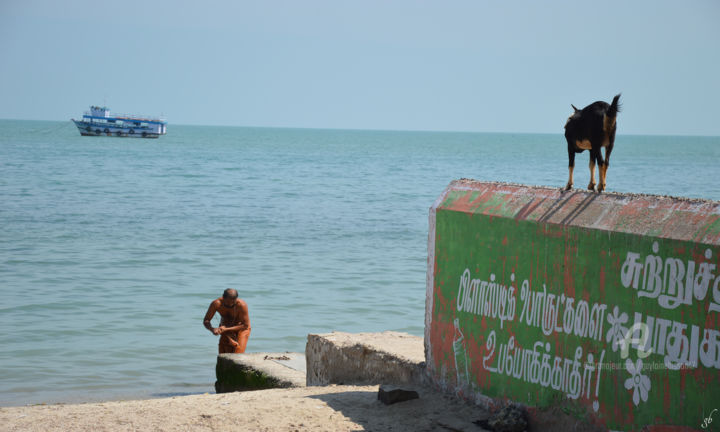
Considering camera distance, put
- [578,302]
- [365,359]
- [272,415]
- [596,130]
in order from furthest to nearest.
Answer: [365,359] → [272,415] → [596,130] → [578,302]

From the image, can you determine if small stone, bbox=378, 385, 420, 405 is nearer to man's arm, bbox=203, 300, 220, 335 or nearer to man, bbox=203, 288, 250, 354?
man's arm, bbox=203, 300, 220, 335

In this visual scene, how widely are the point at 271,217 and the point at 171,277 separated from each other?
1202cm

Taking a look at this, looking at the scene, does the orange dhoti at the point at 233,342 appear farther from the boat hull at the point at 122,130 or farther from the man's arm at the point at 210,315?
the boat hull at the point at 122,130

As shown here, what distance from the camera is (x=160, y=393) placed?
8.80 m

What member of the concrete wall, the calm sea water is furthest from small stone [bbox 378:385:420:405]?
the calm sea water

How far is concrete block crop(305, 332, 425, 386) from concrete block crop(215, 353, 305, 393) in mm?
425

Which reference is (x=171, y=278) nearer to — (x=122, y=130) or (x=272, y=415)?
(x=272, y=415)

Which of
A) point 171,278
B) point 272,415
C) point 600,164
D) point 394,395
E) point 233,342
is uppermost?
point 600,164

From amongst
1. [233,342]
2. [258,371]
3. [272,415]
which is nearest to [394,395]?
[272,415]

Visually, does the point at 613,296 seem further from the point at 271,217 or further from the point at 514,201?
the point at 271,217

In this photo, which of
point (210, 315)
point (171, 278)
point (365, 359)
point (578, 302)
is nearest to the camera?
point (578, 302)

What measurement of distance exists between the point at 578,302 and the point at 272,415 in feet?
6.51

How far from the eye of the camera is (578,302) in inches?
164

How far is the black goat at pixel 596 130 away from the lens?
4375 mm
